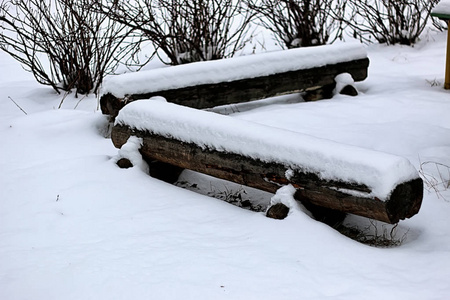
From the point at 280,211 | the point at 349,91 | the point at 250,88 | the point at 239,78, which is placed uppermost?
the point at 239,78

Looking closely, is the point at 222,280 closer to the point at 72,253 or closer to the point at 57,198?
the point at 72,253

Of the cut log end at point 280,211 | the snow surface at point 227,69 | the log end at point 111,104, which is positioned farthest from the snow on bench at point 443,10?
the cut log end at point 280,211

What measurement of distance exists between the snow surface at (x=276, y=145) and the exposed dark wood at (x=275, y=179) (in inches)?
1.4

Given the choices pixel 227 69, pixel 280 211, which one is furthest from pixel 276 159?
pixel 227 69

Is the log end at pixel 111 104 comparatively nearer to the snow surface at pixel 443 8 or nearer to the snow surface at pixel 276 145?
the snow surface at pixel 276 145

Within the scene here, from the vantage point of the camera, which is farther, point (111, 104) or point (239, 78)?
point (239, 78)

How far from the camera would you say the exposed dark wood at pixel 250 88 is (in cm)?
557

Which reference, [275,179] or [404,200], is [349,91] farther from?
[404,200]

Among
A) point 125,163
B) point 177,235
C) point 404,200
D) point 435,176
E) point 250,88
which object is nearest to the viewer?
point 404,200

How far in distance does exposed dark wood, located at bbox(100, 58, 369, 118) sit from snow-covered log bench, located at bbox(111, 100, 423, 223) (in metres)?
0.86

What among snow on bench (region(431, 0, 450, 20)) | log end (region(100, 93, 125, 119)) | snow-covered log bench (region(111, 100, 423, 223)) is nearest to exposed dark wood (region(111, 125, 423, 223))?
snow-covered log bench (region(111, 100, 423, 223))

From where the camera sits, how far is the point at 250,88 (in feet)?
19.7

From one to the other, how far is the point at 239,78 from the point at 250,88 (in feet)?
0.54

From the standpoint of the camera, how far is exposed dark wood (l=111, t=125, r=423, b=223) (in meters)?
3.34
